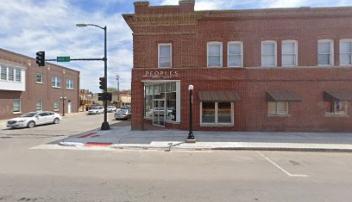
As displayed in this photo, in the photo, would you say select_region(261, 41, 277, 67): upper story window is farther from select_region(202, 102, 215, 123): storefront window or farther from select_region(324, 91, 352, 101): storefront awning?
select_region(202, 102, 215, 123): storefront window

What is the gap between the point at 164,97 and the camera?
21.1 meters

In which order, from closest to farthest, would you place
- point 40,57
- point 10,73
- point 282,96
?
point 282,96 → point 40,57 → point 10,73

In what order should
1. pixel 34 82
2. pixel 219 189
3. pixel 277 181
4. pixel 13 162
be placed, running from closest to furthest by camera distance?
pixel 219 189 < pixel 277 181 < pixel 13 162 < pixel 34 82

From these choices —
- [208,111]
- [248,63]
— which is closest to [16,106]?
[208,111]

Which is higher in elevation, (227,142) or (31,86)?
(31,86)

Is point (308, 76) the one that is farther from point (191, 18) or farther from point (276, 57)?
point (191, 18)

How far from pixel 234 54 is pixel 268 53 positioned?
2.26m

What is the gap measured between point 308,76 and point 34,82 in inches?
1351

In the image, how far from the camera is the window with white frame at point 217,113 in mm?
19438

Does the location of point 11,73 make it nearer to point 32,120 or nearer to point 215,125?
point 32,120

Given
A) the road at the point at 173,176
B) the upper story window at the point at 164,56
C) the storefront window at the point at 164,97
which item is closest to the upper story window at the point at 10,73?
the storefront window at the point at 164,97

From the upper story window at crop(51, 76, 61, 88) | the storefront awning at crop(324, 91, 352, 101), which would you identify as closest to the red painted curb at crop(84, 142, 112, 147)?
the storefront awning at crop(324, 91, 352, 101)

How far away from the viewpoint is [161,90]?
21344 mm

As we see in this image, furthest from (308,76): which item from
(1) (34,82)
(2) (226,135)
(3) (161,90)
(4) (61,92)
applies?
(4) (61,92)
